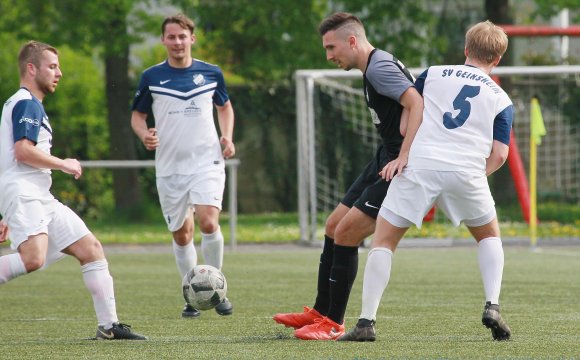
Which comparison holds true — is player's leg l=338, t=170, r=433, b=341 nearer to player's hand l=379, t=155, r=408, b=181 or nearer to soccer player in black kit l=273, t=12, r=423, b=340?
player's hand l=379, t=155, r=408, b=181

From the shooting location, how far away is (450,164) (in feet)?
21.3

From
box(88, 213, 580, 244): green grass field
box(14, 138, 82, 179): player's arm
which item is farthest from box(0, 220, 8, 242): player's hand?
box(88, 213, 580, 244): green grass field

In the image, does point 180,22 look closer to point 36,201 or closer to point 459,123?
point 36,201

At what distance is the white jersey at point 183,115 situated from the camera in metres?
8.98

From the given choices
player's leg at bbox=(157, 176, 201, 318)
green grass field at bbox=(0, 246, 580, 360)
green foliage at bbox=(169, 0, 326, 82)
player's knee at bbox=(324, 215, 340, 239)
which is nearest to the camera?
green grass field at bbox=(0, 246, 580, 360)

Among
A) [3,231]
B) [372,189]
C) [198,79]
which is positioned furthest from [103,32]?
[372,189]

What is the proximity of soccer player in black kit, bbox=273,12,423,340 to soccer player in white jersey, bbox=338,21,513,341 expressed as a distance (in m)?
0.15

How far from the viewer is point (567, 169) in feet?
67.8

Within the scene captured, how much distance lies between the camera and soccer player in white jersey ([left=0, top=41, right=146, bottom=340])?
22.3 ft

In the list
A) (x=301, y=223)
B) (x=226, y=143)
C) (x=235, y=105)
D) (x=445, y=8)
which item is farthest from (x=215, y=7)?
(x=226, y=143)

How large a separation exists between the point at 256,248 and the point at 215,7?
838 centimetres

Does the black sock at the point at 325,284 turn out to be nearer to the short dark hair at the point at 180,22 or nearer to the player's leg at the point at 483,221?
the player's leg at the point at 483,221

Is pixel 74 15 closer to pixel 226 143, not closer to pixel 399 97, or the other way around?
pixel 226 143

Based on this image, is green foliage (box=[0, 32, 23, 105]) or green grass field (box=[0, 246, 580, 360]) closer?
green grass field (box=[0, 246, 580, 360])
